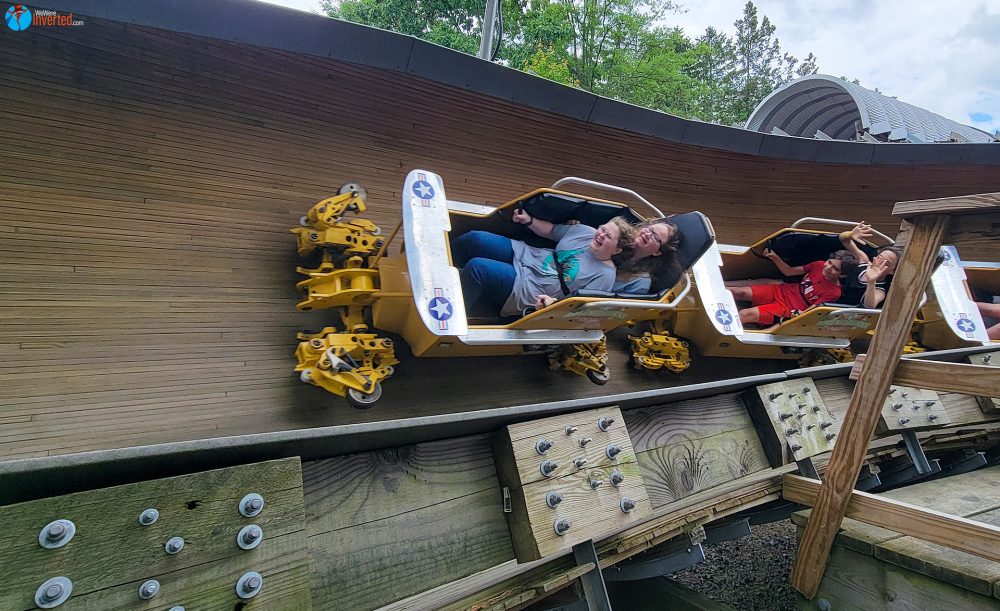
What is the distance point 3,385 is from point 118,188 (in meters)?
1.13

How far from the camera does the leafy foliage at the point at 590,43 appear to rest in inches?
647

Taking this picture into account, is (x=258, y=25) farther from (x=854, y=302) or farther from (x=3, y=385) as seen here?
(x=854, y=302)

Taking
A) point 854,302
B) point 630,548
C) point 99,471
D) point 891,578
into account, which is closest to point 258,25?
point 99,471

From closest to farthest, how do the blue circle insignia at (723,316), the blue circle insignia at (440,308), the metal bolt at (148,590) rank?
1. the metal bolt at (148,590)
2. the blue circle insignia at (440,308)
3. the blue circle insignia at (723,316)

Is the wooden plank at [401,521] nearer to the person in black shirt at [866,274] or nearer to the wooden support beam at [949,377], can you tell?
the wooden support beam at [949,377]

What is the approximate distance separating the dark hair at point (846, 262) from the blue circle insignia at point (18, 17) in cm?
544

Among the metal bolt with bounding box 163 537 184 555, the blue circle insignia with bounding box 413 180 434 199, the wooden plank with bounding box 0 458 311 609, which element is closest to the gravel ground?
the blue circle insignia with bounding box 413 180 434 199

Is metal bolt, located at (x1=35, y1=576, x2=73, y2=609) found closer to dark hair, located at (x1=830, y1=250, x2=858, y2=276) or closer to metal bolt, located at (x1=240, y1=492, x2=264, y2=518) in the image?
metal bolt, located at (x1=240, y1=492, x2=264, y2=518)

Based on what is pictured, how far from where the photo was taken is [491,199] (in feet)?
14.4

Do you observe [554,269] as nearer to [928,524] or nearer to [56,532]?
[928,524]

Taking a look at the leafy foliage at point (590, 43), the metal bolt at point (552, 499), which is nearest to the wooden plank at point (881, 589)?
the metal bolt at point (552, 499)

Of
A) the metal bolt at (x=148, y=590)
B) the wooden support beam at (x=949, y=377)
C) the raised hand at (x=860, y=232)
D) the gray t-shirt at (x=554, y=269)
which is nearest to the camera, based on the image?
the metal bolt at (x=148, y=590)

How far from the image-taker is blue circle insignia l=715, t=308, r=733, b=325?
391 cm

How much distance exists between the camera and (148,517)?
4.66ft
